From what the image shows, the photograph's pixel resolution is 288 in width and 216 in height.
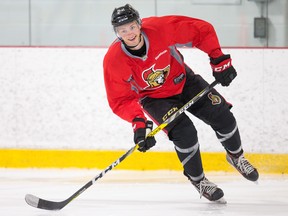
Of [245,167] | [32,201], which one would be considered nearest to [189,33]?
[245,167]

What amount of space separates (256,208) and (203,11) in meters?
2.29

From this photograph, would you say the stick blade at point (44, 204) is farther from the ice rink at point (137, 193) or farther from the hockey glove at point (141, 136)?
the hockey glove at point (141, 136)

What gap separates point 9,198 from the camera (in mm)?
4379

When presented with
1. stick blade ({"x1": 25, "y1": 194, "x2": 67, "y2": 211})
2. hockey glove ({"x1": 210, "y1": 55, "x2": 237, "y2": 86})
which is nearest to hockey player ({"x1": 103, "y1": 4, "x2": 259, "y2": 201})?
hockey glove ({"x1": 210, "y1": 55, "x2": 237, "y2": 86})

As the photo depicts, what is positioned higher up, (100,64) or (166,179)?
(100,64)

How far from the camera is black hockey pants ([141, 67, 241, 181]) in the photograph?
3.98m

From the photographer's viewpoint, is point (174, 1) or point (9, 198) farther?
point (174, 1)

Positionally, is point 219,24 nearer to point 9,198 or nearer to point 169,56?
point 169,56

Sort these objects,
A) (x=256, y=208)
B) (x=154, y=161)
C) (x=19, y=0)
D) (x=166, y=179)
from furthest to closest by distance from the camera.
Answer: (x=19, y=0) → (x=154, y=161) → (x=166, y=179) → (x=256, y=208)

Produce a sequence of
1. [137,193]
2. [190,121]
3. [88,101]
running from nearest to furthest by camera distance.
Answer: [190,121]
[137,193]
[88,101]

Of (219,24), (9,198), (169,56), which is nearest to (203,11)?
(219,24)

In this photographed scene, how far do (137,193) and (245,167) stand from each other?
29.1 inches

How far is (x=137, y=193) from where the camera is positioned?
4539mm

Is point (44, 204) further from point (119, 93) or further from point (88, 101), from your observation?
point (88, 101)
